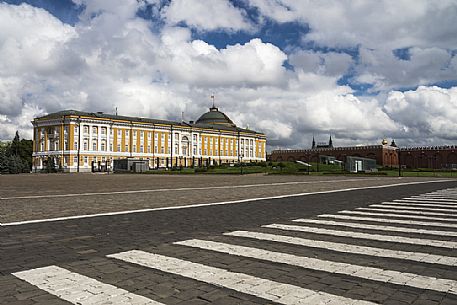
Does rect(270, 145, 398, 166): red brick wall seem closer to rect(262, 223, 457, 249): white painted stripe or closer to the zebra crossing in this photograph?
rect(262, 223, 457, 249): white painted stripe

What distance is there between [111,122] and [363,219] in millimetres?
87928

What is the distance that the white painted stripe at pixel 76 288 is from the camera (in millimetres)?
3961

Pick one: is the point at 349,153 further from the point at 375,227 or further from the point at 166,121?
the point at 375,227

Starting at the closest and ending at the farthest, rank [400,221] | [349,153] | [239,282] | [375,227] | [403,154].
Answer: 1. [239,282]
2. [375,227]
3. [400,221]
4. [403,154]
5. [349,153]

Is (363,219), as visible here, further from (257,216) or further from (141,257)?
(141,257)

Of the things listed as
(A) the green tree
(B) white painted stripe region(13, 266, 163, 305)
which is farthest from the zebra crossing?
(A) the green tree

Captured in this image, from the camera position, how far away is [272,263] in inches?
213

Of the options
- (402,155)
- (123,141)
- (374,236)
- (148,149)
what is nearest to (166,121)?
(148,149)


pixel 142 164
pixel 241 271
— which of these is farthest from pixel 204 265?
pixel 142 164

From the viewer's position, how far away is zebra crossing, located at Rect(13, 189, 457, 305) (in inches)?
164

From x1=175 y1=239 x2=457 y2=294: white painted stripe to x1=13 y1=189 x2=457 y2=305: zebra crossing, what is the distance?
0.01m

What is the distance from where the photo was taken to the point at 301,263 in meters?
5.41

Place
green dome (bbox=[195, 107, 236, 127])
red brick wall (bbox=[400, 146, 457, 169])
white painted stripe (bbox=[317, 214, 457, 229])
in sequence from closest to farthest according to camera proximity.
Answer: white painted stripe (bbox=[317, 214, 457, 229])
red brick wall (bbox=[400, 146, 457, 169])
green dome (bbox=[195, 107, 236, 127])

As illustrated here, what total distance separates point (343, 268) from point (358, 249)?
1.22m
